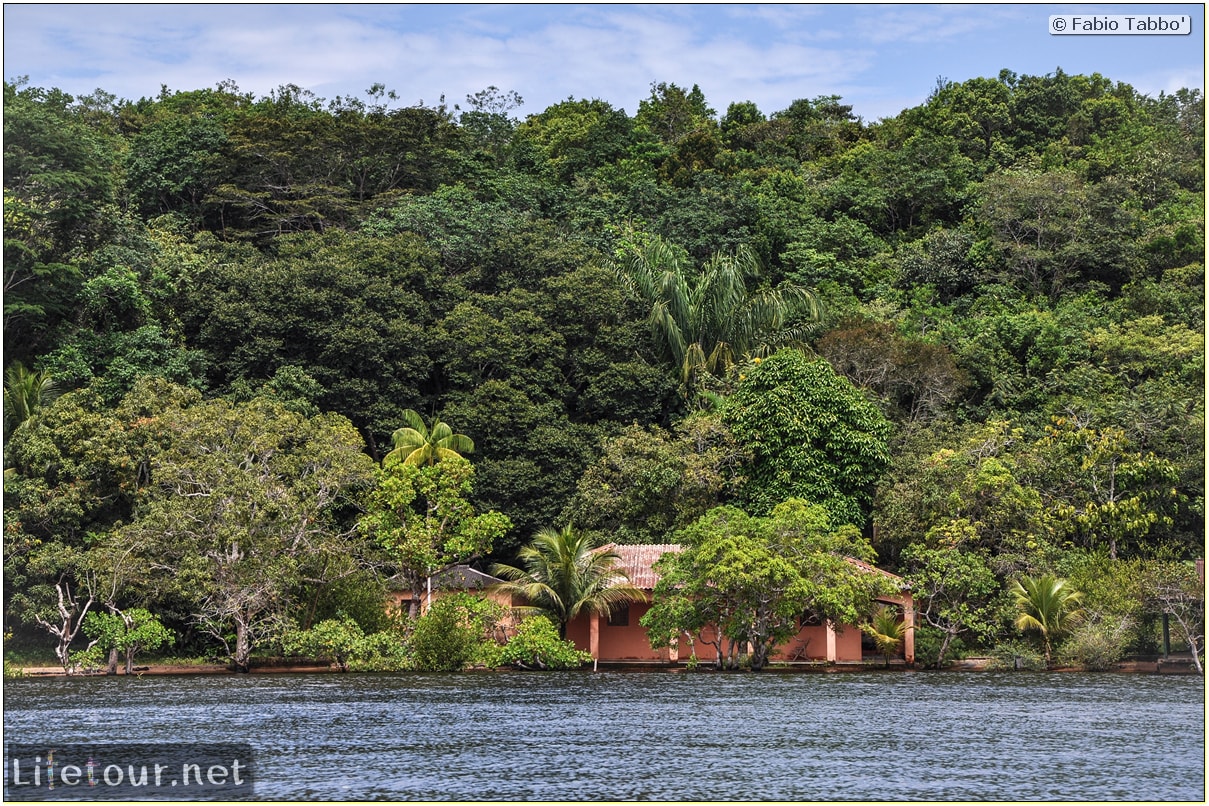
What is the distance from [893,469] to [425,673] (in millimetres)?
13388

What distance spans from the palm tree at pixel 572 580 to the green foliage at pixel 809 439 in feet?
16.7

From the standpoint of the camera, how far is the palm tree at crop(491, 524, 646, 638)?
98.8ft

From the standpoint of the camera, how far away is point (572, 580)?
98.8 ft

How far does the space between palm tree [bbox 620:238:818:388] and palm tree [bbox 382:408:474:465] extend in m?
7.15

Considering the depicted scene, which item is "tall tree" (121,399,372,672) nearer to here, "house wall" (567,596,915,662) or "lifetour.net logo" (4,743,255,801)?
"house wall" (567,596,915,662)

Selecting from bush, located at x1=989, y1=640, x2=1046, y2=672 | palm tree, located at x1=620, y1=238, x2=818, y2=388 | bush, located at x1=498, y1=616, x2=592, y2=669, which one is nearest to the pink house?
bush, located at x1=498, y1=616, x2=592, y2=669

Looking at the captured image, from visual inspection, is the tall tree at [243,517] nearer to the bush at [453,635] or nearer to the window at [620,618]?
the bush at [453,635]

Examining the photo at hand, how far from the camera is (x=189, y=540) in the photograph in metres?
28.5

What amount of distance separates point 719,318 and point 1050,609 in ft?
44.8

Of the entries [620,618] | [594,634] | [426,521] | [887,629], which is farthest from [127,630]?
[887,629]

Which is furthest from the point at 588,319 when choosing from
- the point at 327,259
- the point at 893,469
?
the point at 893,469

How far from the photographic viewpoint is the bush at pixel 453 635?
2911 centimetres

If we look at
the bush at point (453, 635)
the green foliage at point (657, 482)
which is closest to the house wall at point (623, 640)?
the green foliage at point (657, 482)

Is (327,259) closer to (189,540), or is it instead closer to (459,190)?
(459,190)
